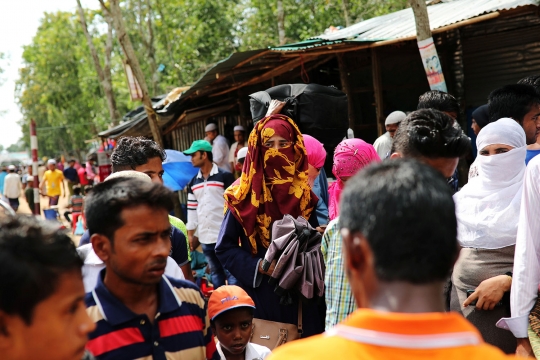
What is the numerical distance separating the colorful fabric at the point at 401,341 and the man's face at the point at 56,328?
2.41ft

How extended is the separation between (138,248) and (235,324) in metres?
1.36

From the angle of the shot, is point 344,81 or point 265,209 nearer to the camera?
point 265,209

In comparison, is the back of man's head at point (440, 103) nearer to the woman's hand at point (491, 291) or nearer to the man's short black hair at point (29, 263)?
the woman's hand at point (491, 291)

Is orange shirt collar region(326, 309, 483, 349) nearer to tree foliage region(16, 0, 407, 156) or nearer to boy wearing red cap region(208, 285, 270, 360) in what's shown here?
boy wearing red cap region(208, 285, 270, 360)

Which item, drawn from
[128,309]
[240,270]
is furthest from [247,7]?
[128,309]

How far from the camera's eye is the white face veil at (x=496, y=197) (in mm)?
3266

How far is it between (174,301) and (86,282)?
0.53 metres

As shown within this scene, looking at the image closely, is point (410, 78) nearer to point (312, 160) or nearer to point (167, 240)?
point (312, 160)

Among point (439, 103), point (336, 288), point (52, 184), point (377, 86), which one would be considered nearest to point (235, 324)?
point (336, 288)

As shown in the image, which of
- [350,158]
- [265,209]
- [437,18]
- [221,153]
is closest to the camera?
[350,158]

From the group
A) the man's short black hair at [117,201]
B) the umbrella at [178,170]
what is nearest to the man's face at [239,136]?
the umbrella at [178,170]

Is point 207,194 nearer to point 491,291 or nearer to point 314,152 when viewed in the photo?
point 314,152

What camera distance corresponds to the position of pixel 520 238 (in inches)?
116

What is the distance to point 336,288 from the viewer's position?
9.64 feet
